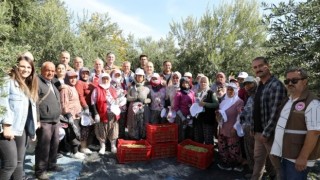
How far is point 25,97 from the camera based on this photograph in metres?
3.85

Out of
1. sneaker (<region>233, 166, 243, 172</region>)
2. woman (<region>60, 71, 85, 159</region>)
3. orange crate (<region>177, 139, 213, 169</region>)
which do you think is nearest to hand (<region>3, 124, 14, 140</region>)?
woman (<region>60, 71, 85, 159</region>)

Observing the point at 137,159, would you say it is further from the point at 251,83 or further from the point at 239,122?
the point at 251,83

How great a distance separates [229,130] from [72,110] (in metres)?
3.18

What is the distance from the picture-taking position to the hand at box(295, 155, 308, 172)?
3217 mm

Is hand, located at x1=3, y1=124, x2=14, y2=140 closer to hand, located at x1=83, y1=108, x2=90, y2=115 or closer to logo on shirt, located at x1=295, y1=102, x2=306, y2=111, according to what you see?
hand, located at x1=83, y1=108, x2=90, y2=115

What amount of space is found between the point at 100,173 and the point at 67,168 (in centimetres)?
65

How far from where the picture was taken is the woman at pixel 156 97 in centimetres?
698

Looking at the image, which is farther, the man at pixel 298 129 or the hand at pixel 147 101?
the hand at pixel 147 101

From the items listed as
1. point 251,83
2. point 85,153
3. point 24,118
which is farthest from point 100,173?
point 251,83

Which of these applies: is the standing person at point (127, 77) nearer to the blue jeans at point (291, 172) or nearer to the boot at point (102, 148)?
the boot at point (102, 148)

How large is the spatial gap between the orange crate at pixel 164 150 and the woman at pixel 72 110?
4.90 feet

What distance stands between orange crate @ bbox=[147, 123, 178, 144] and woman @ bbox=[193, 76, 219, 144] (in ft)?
1.75

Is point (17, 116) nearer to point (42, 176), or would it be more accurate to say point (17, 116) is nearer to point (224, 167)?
point (42, 176)

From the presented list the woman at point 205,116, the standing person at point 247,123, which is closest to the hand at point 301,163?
the standing person at point 247,123
